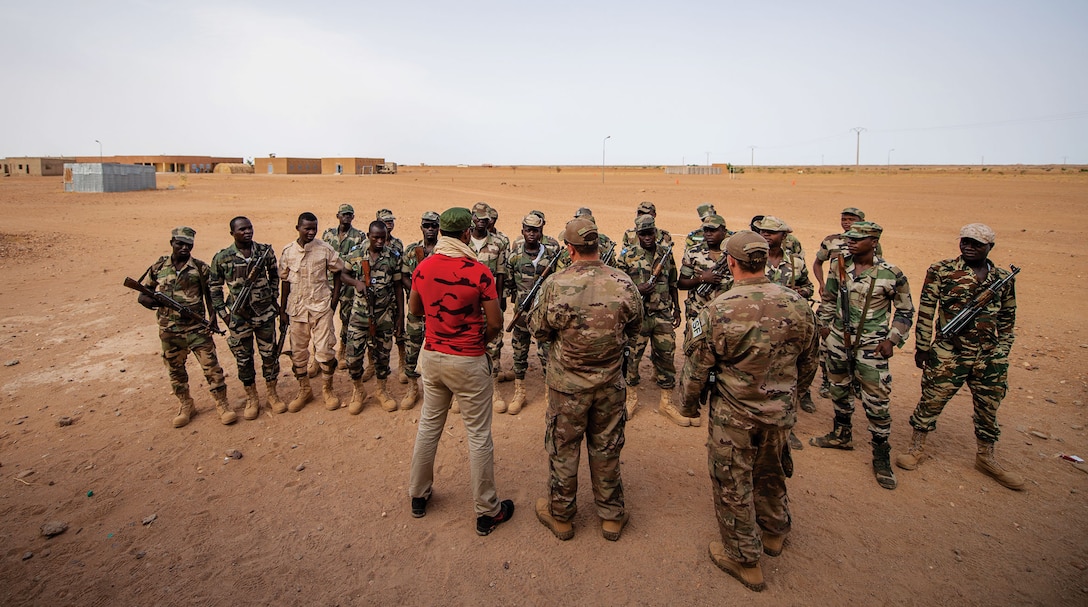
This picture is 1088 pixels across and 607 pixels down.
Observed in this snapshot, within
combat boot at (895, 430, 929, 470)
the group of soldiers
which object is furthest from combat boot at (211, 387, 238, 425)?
combat boot at (895, 430, 929, 470)

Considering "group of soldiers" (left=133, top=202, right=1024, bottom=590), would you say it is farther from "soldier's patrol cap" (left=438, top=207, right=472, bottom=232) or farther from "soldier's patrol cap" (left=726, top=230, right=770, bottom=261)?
"soldier's patrol cap" (left=438, top=207, right=472, bottom=232)

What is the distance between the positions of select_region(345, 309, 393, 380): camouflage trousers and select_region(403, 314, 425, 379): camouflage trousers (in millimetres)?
208

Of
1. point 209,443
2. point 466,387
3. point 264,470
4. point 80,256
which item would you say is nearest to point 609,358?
point 466,387

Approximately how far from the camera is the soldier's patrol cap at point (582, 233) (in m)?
3.67

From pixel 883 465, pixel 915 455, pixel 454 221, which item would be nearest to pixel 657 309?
pixel 883 465

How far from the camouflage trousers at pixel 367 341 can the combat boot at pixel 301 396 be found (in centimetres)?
56

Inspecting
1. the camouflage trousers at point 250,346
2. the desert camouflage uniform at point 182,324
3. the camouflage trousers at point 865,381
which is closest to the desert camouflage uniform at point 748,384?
the camouflage trousers at point 865,381

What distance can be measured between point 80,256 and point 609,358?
15796 mm

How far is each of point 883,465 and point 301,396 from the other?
5.89 meters

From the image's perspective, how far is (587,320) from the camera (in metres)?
3.58

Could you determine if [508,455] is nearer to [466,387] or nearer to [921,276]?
[466,387]

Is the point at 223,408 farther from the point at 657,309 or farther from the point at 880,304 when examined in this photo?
the point at 880,304

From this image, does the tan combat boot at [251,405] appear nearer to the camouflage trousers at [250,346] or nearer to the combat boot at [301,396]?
the camouflage trousers at [250,346]

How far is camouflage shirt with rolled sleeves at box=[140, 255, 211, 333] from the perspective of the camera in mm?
5566
